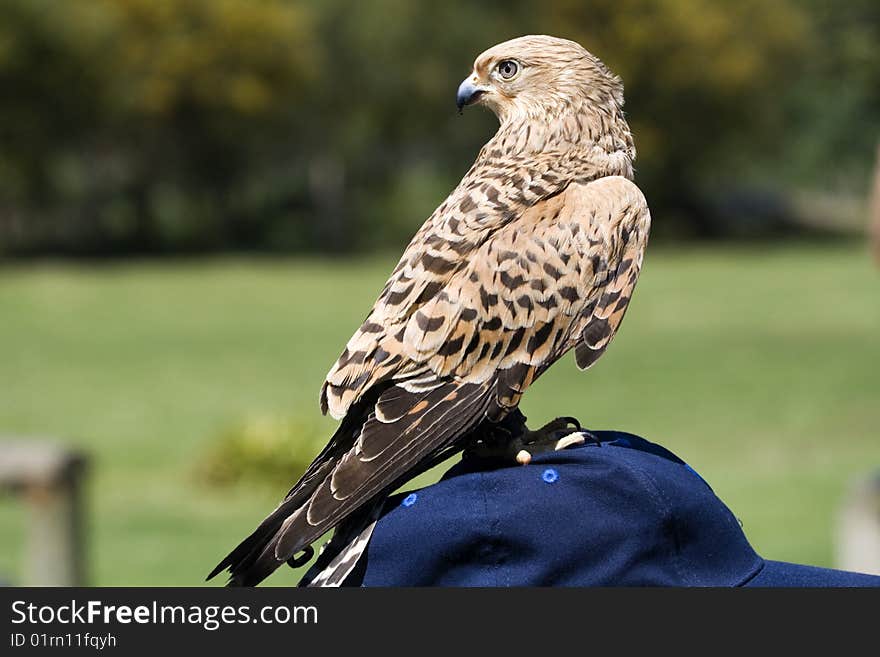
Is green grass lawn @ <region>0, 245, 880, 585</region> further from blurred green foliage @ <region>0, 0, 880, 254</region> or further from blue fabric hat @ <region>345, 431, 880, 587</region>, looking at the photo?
blue fabric hat @ <region>345, 431, 880, 587</region>

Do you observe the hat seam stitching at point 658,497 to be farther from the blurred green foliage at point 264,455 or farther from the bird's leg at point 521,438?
the blurred green foliage at point 264,455

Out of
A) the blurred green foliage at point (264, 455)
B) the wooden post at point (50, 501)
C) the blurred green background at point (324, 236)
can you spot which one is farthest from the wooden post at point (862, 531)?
the blurred green foliage at point (264, 455)

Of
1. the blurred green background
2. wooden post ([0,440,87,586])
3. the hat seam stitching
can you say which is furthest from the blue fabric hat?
the blurred green background

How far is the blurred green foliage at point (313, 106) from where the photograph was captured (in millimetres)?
28688

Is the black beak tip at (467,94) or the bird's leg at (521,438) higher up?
the black beak tip at (467,94)

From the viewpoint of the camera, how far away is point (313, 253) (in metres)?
32.9

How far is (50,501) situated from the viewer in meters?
5.14

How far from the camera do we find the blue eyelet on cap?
1967 millimetres

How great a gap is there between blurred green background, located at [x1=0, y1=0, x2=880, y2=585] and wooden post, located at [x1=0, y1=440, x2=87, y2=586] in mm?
1904

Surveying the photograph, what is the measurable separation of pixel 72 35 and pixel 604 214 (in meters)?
27.8

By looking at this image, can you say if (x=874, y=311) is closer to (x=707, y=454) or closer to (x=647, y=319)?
(x=647, y=319)

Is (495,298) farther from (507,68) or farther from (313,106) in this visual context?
(313,106)

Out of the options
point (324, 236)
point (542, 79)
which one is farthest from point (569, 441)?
point (324, 236)

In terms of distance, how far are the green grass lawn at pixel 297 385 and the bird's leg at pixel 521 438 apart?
5195mm
